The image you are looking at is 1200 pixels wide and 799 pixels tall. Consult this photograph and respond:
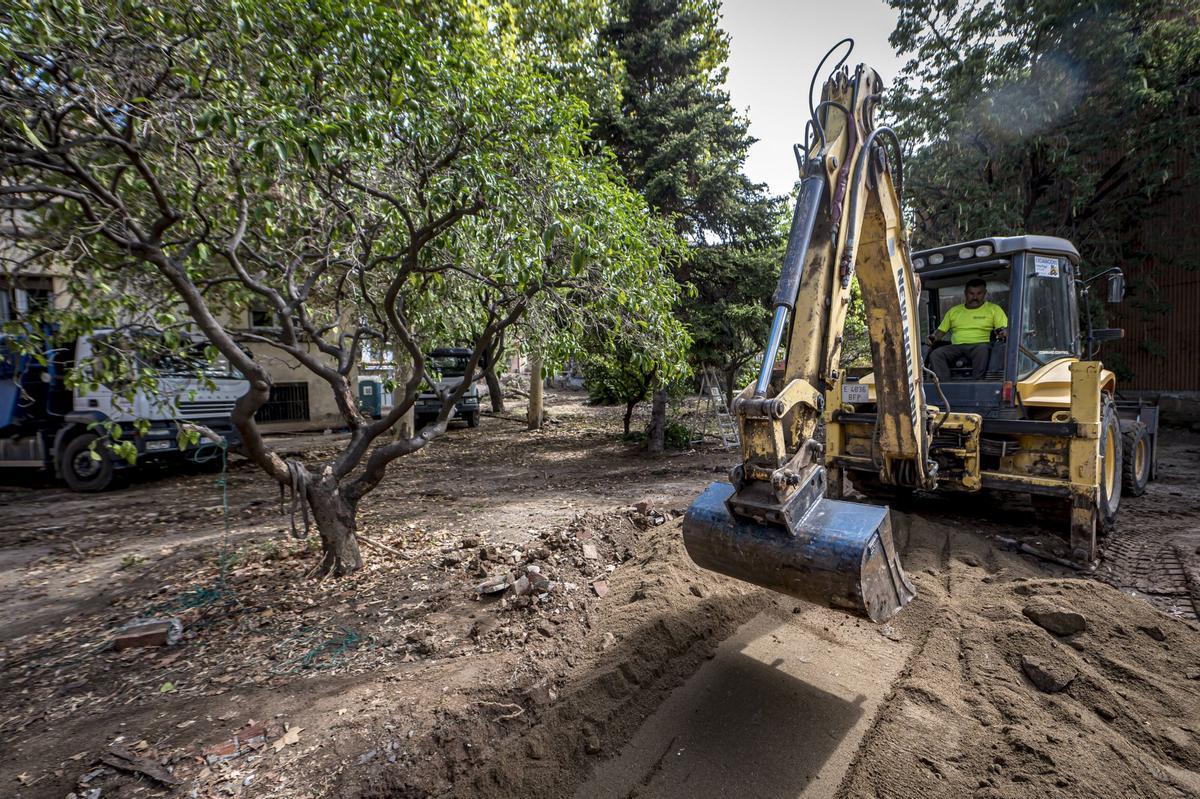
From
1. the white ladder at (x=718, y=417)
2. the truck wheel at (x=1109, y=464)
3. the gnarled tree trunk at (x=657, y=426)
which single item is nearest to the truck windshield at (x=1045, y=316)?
the truck wheel at (x=1109, y=464)

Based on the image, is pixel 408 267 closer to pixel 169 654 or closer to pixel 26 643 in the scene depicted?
pixel 169 654

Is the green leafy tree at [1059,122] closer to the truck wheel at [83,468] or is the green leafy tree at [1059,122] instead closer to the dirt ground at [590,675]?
the dirt ground at [590,675]

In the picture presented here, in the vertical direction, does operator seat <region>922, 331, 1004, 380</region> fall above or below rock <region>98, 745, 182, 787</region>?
above

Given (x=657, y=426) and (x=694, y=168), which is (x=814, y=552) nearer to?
(x=657, y=426)

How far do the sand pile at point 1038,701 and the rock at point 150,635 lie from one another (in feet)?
14.1

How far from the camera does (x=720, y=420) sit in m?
13.0

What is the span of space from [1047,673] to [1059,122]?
1360 centimetres

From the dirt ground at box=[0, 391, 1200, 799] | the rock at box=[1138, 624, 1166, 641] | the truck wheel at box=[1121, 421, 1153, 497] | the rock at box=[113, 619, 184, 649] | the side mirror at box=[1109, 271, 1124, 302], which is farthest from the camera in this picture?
the truck wheel at box=[1121, 421, 1153, 497]

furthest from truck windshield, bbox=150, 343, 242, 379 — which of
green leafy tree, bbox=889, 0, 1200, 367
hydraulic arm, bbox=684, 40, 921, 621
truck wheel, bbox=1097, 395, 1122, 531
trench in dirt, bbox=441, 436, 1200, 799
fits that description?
green leafy tree, bbox=889, 0, 1200, 367

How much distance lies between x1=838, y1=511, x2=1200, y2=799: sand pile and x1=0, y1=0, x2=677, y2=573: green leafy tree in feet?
11.4

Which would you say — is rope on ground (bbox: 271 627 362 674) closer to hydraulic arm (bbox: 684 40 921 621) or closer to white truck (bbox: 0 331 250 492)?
hydraulic arm (bbox: 684 40 921 621)

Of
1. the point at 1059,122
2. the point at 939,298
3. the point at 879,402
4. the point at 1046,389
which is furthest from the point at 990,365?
the point at 1059,122

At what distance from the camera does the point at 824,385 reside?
3.37m

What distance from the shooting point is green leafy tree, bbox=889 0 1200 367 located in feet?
36.8
